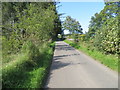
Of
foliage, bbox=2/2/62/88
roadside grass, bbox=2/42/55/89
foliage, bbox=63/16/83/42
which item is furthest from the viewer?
foliage, bbox=63/16/83/42

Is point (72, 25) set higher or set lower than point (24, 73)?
higher

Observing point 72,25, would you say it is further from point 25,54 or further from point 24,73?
point 24,73

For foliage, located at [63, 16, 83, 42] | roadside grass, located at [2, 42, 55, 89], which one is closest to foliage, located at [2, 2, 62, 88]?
roadside grass, located at [2, 42, 55, 89]

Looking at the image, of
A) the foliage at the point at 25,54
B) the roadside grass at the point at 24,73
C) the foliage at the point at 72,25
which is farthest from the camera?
the foliage at the point at 72,25

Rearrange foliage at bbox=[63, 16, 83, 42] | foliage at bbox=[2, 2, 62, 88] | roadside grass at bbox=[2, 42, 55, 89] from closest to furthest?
1. roadside grass at bbox=[2, 42, 55, 89]
2. foliage at bbox=[2, 2, 62, 88]
3. foliage at bbox=[63, 16, 83, 42]

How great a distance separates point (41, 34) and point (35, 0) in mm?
8380

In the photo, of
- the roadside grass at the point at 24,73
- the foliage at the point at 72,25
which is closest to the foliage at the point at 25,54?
the roadside grass at the point at 24,73

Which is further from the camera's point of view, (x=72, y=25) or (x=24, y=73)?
(x=72, y=25)

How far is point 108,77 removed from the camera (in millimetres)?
7195

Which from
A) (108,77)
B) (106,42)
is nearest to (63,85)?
(108,77)

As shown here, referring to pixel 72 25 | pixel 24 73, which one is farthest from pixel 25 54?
pixel 72 25

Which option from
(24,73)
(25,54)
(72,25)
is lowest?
(24,73)

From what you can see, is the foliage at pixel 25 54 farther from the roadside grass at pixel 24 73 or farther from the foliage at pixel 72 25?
the foliage at pixel 72 25

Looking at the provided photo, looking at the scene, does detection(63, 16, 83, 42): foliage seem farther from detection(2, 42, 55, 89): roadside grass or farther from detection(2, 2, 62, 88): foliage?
detection(2, 42, 55, 89): roadside grass
